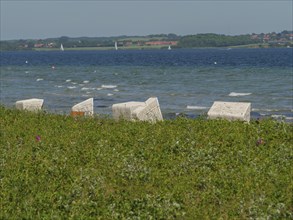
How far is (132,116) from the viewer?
Answer: 19.8 meters

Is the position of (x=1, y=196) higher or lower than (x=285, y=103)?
higher

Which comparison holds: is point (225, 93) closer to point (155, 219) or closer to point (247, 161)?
point (247, 161)

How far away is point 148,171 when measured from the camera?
1235cm

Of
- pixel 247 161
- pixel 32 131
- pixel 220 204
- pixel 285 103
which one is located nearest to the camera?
pixel 220 204

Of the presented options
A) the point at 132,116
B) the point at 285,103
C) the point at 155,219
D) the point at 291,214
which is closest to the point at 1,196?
the point at 155,219

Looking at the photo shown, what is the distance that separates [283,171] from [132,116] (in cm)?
842

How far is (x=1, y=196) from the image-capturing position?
437 inches

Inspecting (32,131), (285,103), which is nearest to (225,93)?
(285,103)

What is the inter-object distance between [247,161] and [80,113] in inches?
397

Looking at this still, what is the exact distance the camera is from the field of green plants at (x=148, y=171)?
1027cm

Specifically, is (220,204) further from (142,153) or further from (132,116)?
(132,116)

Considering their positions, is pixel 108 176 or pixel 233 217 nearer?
pixel 233 217

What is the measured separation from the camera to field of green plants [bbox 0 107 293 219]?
33.7 ft

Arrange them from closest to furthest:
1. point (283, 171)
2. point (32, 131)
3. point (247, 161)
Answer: point (283, 171)
point (247, 161)
point (32, 131)
